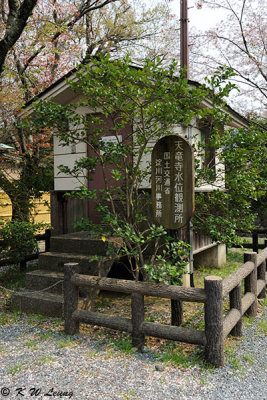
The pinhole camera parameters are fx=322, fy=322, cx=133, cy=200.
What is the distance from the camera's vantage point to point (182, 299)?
402cm

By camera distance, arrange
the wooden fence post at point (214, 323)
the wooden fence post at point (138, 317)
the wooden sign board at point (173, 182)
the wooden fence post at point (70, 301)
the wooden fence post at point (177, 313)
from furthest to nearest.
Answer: the wooden fence post at point (177, 313)
the wooden fence post at point (70, 301)
the wooden sign board at point (173, 182)
the wooden fence post at point (138, 317)
the wooden fence post at point (214, 323)

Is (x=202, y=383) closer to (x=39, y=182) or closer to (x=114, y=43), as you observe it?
(x=39, y=182)

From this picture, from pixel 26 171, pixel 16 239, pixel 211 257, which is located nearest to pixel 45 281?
pixel 16 239

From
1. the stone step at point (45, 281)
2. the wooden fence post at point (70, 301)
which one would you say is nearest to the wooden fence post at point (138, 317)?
the wooden fence post at point (70, 301)

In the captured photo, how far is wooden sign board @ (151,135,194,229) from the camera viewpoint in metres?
4.51

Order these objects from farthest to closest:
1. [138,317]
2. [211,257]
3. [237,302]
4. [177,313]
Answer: [211,257] → [177,313] → [237,302] → [138,317]

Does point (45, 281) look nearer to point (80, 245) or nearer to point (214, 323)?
point (80, 245)

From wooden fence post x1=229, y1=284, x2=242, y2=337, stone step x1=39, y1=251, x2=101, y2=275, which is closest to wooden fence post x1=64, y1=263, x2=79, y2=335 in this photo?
stone step x1=39, y1=251, x2=101, y2=275

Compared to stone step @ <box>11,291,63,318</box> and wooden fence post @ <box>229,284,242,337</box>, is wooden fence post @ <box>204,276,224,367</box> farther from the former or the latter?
stone step @ <box>11,291,63,318</box>

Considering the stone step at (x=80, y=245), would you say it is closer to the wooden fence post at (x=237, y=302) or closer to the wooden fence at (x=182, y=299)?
the wooden fence at (x=182, y=299)

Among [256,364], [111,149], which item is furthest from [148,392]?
[111,149]

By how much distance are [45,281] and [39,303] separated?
1.42ft

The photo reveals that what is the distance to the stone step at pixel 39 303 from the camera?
532cm

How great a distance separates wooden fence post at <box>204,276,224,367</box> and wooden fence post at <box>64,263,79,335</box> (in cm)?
195
